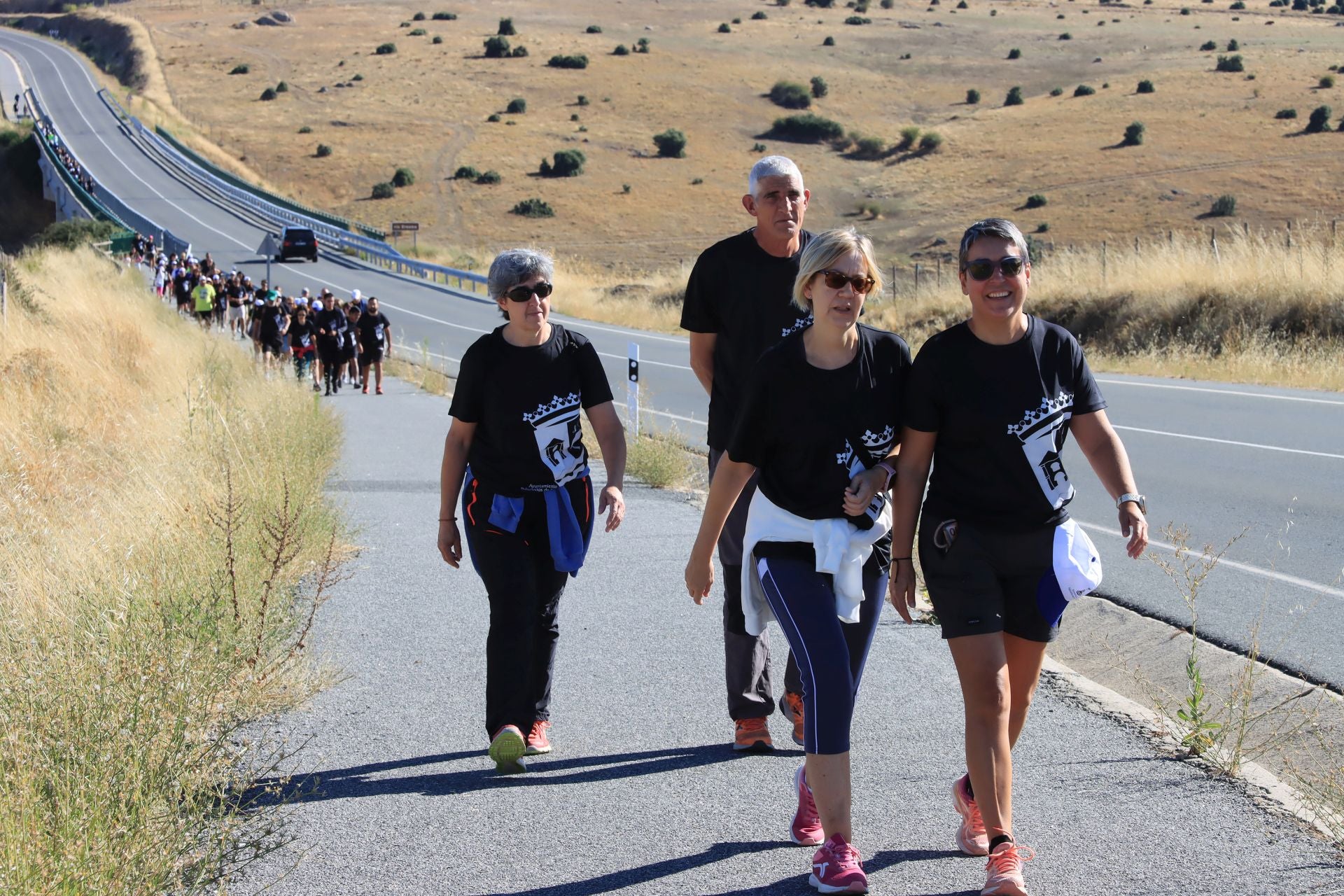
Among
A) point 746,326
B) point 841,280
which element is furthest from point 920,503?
point 746,326

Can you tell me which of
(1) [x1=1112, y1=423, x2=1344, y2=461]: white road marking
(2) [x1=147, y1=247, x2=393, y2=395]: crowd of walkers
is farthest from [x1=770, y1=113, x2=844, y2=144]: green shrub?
(1) [x1=1112, y1=423, x2=1344, y2=461]: white road marking

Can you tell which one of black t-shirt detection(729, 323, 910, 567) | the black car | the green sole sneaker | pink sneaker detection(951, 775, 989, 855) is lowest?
the black car

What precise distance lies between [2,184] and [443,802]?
8774cm

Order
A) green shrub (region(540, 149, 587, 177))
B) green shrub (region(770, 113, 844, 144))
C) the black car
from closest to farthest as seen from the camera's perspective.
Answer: the black car → green shrub (region(540, 149, 587, 177)) → green shrub (region(770, 113, 844, 144))

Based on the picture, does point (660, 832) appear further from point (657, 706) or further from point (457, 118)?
point (457, 118)

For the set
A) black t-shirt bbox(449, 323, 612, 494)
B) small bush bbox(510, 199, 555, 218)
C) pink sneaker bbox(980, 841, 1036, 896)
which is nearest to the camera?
pink sneaker bbox(980, 841, 1036, 896)

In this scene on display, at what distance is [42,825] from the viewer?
3242 mm

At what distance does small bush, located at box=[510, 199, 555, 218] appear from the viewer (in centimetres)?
7638

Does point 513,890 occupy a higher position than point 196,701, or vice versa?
point 196,701

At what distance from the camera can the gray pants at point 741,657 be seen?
508cm

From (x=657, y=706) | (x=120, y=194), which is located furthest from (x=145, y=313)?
(x=120, y=194)

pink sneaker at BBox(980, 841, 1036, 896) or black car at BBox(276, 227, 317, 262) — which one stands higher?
pink sneaker at BBox(980, 841, 1036, 896)

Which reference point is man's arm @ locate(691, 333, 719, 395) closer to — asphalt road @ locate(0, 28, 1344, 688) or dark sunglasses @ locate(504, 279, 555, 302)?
dark sunglasses @ locate(504, 279, 555, 302)

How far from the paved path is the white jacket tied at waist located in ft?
2.51
